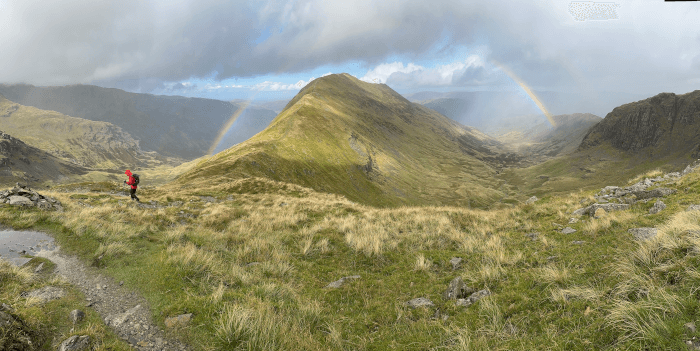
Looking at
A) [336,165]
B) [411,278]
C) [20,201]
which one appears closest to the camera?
[411,278]

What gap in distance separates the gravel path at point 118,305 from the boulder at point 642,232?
13934 millimetres

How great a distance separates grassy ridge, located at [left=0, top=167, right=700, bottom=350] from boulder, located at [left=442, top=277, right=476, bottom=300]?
1.05 feet

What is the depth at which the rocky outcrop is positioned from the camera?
15.9 metres

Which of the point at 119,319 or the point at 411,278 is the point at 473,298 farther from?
the point at 119,319

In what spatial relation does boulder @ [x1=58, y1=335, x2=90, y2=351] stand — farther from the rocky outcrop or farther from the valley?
the rocky outcrop

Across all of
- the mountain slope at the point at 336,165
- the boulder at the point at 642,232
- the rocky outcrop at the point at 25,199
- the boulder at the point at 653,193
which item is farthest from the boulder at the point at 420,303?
the mountain slope at the point at 336,165

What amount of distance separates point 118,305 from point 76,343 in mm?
2288

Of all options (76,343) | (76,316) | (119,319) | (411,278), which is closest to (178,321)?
(119,319)

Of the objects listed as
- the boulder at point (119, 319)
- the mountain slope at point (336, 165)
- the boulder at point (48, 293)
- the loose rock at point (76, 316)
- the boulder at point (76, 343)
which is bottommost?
the mountain slope at point (336, 165)

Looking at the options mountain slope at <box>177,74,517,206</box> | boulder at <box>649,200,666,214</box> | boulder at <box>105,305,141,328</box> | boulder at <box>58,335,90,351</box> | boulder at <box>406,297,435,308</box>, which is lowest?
mountain slope at <box>177,74,517,206</box>

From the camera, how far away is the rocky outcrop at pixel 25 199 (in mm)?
15914

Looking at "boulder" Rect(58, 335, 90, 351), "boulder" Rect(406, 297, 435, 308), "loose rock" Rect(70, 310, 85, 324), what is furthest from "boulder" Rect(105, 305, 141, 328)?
"boulder" Rect(406, 297, 435, 308)

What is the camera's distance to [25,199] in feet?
53.1

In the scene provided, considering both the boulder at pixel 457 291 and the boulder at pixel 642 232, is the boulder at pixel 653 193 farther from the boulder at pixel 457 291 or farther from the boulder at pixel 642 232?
the boulder at pixel 457 291
